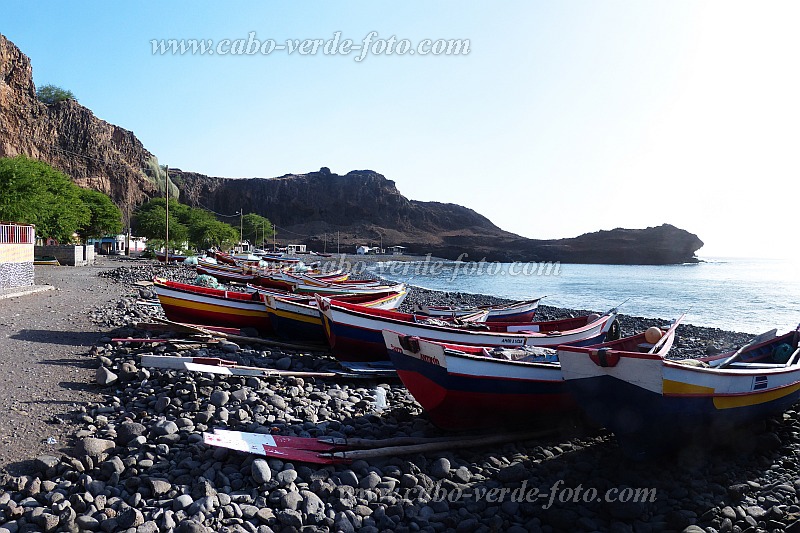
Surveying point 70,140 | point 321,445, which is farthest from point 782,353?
point 70,140

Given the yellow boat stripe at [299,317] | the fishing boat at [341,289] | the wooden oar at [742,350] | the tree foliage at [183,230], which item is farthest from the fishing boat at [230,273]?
the tree foliage at [183,230]

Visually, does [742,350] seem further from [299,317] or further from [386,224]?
[386,224]

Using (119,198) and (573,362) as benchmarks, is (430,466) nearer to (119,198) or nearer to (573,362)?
(573,362)

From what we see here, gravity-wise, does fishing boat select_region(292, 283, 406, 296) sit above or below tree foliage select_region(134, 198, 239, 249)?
below

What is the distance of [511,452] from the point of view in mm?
7016

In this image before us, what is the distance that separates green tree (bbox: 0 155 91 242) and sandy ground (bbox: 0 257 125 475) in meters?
13.9

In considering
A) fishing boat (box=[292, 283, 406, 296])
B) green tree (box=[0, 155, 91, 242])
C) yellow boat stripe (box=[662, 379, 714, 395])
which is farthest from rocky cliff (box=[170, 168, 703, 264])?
yellow boat stripe (box=[662, 379, 714, 395])

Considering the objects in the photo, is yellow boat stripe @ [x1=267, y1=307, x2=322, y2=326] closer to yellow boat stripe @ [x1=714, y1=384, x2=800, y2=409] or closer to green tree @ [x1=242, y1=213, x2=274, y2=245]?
yellow boat stripe @ [x1=714, y1=384, x2=800, y2=409]

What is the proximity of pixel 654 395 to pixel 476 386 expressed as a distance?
223 cm

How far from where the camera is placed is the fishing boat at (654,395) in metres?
6.37

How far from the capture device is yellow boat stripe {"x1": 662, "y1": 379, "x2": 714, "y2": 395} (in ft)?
20.8

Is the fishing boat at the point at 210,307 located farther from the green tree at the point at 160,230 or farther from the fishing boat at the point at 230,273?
the green tree at the point at 160,230

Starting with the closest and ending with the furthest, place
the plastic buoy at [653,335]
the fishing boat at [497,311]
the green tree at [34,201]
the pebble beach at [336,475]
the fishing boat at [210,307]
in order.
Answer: the pebble beach at [336,475]
the plastic buoy at [653,335]
the fishing boat at [210,307]
the fishing boat at [497,311]
the green tree at [34,201]

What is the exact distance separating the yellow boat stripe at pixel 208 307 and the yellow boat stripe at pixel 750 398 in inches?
405
